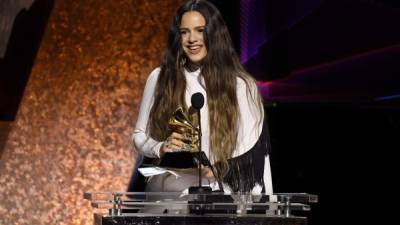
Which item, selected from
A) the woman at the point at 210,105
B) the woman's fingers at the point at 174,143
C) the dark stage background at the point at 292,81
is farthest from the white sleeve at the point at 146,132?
the dark stage background at the point at 292,81

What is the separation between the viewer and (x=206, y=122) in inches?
93.8

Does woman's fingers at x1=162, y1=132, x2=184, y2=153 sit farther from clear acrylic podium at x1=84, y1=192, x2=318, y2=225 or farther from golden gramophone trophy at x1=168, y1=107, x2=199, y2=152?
clear acrylic podium at x1=84, y1=192, x2=318, y2=225

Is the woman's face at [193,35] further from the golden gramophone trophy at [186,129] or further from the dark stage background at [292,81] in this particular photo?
the dark stage background at [292,81]

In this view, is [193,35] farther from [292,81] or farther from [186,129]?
[292,81]

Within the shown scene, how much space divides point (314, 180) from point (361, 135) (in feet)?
1.05

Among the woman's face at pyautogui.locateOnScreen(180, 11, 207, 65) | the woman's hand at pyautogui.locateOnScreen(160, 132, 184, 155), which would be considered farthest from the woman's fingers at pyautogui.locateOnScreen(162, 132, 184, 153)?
the woman's face at pyautogui.locateOnScreen(180, 11, 207, 65)

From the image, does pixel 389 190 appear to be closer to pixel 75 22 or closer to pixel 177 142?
pixel 75 22

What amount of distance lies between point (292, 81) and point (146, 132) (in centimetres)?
177

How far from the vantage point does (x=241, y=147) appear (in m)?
2.37

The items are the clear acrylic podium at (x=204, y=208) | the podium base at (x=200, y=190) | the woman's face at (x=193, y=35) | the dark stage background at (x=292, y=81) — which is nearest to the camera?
the clear acrylic podium at (x=204, y=208)

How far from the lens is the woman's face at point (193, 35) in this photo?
2480 millimetres

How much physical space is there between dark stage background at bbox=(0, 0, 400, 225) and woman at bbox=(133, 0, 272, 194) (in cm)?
151

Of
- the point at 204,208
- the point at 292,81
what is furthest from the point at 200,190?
the point at 292,81

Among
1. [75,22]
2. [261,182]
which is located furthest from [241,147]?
[75,22]
